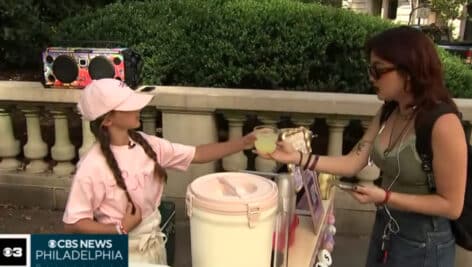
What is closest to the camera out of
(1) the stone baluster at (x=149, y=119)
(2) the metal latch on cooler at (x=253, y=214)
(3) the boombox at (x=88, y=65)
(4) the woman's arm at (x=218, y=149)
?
(2) the metal latch on cooler at (x=253, y=214)

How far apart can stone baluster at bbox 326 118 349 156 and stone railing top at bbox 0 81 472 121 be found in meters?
0.12

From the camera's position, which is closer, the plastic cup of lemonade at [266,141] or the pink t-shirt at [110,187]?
the pink t-shirt at [110,187]

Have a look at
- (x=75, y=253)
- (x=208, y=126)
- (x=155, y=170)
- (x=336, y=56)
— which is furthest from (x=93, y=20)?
(x=75, y=253)

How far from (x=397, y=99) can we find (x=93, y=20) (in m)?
3.70

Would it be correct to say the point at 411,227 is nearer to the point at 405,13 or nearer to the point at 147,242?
the point at 147,242

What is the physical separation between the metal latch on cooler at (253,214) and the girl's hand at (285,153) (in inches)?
24.1

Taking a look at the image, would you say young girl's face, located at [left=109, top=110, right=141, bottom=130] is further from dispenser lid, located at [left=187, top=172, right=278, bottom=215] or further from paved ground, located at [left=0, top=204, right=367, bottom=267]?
paved ground, located at [left=0, top=204, right=367, bottom=267]

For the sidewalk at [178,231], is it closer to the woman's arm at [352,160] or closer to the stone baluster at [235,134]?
the stone baluster at [235,134]

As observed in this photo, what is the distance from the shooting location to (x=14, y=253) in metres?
1.56

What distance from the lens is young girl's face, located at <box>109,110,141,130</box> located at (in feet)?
7.28

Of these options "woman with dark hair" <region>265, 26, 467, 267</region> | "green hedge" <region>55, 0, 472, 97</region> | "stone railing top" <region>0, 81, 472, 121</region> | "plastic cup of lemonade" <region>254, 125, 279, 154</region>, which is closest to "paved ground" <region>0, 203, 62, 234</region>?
"stone railing top" <region>0, 81, 472, 121</region>

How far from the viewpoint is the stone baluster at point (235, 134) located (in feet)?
13.9

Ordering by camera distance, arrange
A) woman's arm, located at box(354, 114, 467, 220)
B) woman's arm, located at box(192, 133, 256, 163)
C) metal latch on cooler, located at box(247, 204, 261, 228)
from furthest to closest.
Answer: woman's arm, located at box(192, 133, 256, 163)
woman's arm, located at box(354, 114, 467, 220)
metal latch on cooler, located at box(247, 204, 261, 228)

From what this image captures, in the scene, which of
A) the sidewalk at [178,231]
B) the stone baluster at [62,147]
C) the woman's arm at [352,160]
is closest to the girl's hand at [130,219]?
the woman's arm at [352,160]
